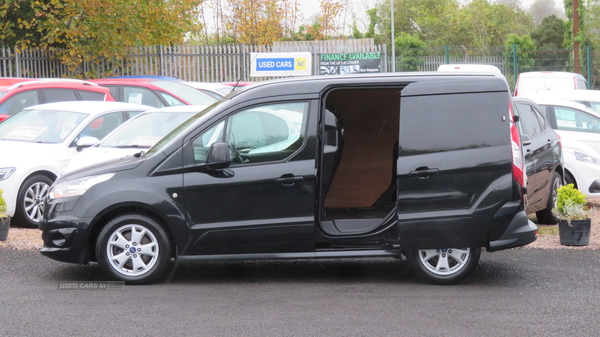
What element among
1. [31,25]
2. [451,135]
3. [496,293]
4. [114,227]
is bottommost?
[496,293]

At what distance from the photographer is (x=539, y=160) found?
9023 millimetres

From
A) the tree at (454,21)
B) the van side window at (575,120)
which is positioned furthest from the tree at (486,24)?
the van side window at (575,120)

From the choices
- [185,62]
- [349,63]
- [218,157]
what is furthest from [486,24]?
[218,157]

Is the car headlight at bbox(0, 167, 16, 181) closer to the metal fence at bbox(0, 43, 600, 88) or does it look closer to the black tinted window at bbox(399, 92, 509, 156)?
the black tinted window at bbox(399, 92, 509, 156)

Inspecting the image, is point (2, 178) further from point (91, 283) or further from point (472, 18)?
point (472, 18)

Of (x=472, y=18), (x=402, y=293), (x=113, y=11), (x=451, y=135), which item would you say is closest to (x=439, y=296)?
(x=402, y=293)

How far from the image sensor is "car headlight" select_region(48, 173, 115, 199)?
6617 mm

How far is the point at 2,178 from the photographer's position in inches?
372

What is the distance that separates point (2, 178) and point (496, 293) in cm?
617

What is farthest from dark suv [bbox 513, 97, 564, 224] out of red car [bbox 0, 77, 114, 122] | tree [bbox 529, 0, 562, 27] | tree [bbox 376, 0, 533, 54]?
tree [bbox 529, 0, 562, 27]

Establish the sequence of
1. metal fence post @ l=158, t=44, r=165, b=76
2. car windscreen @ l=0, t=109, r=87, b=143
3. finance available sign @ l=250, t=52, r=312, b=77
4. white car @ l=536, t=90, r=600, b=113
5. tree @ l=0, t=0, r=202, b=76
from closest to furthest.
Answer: car windscreen @ l=0, t=109, r=87, b=143, white car @ l=536, t=90, r=600, b=113, finance available sign @ l=250, t=52, r=312, b=77, tree @ l=0, t=0, r=202, b=76, metal fence post @ l=158, t=44, r=165, b=76

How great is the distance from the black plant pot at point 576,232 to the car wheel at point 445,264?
228 cm

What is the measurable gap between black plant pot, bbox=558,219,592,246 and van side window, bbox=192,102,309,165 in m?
3.54

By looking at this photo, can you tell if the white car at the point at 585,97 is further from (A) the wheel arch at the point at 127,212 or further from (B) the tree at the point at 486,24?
(B) the tree at the point at 486,24
